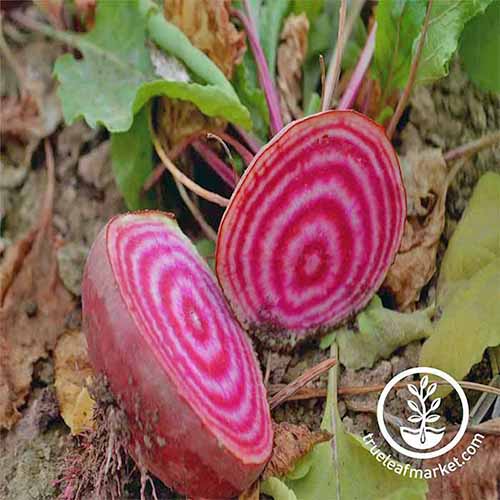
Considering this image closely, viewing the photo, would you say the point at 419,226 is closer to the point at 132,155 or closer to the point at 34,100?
the point at 132,155

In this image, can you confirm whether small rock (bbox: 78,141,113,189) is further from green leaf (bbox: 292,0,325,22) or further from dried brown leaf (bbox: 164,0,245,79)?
green leaf (bbox: 292,0,325,22)

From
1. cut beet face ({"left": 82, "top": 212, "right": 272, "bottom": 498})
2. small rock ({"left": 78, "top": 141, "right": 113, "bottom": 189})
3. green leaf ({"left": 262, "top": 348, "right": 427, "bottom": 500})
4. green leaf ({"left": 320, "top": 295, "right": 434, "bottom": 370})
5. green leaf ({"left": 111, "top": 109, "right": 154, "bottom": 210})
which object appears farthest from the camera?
small rock ({"left": 78, "top": 141, "right": 113, "bottom": 189})

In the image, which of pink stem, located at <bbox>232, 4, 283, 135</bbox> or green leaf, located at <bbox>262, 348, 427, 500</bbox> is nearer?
green leaf, located at <bbox>262, 348, 427, 500</bbox>

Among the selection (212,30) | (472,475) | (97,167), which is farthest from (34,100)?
(472,475)

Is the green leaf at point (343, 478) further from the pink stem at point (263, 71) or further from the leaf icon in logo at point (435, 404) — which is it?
the pink stem at point (263, 71)

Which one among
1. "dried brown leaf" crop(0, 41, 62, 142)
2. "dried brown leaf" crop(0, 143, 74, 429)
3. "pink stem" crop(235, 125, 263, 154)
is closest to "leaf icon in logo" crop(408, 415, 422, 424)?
"pink stem" crop(235, 125, 263, 154)

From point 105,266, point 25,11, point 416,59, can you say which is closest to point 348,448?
point 105,266

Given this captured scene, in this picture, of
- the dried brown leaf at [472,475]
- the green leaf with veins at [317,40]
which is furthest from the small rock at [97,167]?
the dried brown leaf at [472,475]
